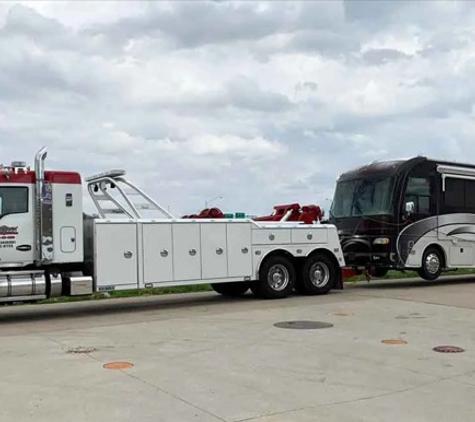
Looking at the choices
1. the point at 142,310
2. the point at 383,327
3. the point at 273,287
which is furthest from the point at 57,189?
the point at 383,327

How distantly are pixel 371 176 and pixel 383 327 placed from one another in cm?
859

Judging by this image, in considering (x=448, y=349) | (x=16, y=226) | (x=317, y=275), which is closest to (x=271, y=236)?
(x=317, y=275)

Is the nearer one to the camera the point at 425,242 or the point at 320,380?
the point at 320,380

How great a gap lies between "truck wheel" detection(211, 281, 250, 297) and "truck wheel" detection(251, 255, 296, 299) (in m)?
0.71

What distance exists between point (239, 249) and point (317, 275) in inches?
103

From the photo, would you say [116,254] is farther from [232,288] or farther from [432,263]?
[432,263]

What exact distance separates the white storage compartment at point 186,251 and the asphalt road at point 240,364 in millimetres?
803

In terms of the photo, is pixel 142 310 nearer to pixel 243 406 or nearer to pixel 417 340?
pixel 417 340

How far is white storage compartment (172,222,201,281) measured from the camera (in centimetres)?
1452

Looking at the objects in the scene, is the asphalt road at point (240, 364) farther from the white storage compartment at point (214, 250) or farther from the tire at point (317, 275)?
the tire at point (317, 275)

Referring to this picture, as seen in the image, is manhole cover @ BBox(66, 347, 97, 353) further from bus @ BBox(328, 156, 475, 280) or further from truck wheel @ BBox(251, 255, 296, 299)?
bus @ BBox(328, 156, 475, 280)

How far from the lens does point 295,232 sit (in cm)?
1634

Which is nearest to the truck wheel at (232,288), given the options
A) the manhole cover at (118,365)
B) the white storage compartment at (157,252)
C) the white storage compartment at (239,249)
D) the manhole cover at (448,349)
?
the white storage compartment at (239,249)

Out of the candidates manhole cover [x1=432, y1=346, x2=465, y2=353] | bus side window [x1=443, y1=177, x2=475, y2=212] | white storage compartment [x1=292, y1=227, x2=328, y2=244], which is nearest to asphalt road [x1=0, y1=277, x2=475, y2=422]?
manhole cover [x1=432, y1=346, x2=465, y2=353]
